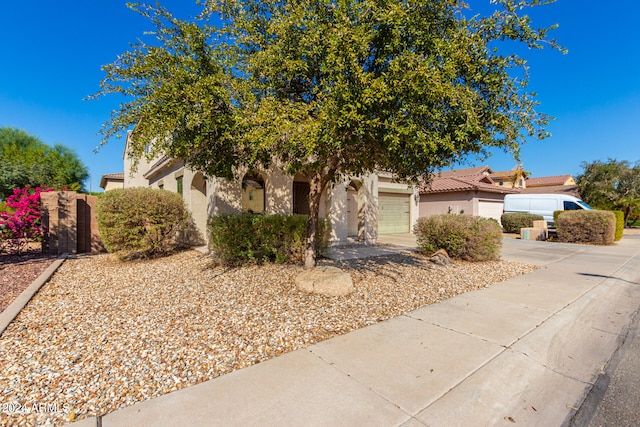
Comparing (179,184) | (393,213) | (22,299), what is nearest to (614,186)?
(393,213)

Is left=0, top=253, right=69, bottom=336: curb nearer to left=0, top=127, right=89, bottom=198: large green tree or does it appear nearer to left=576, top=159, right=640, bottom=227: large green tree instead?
left=0, top=127, right=89, bottom=198: large green tree

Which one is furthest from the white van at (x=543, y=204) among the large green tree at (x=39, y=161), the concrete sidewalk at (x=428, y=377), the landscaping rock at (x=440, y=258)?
the large green tree at (x=39, y=161)

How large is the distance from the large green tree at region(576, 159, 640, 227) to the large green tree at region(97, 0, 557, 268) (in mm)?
29771

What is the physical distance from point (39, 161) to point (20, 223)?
93.0ft

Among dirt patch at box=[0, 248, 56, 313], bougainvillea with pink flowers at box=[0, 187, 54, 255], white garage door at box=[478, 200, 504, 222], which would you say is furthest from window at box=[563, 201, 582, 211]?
bougainvillea with pink flowers at box=[0, 187, 54, 255]

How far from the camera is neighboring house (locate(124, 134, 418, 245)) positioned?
925 centimetres

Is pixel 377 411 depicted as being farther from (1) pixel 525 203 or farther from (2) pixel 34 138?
(2) pixel 34 138

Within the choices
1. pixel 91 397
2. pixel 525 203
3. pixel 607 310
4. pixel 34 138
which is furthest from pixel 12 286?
pixel 34 138

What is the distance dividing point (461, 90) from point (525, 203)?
1901 centimetres

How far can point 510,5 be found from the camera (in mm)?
4371

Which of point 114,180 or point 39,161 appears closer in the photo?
point 114,180

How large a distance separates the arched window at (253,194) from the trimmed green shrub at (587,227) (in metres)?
14.4

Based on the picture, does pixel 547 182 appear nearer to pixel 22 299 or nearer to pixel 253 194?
pixel 253 194

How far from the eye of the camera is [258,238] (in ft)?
24.3
